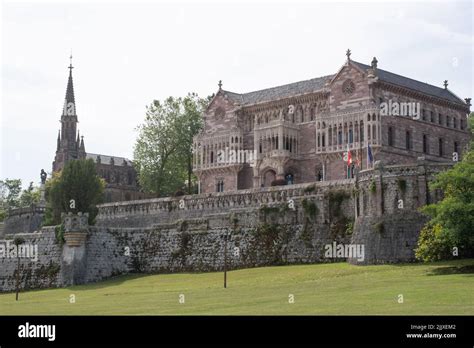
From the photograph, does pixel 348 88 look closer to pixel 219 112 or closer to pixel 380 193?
pixel 219 112

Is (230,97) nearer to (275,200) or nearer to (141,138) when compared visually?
(141,138)

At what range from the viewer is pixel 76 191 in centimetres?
8394

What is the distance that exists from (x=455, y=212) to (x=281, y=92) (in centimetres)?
5174

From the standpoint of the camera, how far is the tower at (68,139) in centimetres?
15062

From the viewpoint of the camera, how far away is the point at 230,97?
3935 inches

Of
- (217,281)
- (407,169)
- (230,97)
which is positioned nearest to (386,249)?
(407,169)

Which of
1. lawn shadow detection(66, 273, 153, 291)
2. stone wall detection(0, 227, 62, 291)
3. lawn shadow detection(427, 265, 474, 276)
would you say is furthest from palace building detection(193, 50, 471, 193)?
lawn shadow detection(427, 265, 474, 276)

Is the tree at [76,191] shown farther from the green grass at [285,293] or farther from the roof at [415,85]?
the roof at [415,85]

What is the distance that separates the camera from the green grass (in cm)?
3331

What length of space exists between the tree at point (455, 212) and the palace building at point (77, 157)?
101285 millimetres

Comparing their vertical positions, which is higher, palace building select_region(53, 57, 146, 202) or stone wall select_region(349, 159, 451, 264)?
palace building select_region(53, 57, 146, 202)

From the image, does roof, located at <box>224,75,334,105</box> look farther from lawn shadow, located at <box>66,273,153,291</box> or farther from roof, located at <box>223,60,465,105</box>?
lawn shadow, located at <box>66,273,153,291</box>

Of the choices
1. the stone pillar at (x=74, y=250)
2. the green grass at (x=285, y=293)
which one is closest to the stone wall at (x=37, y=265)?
the stone pillar at (x=74, y=250)

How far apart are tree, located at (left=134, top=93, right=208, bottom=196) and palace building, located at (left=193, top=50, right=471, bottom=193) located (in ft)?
38.5
